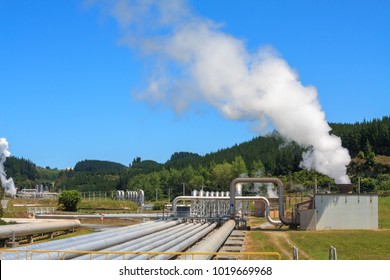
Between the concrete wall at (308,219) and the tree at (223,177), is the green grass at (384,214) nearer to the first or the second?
the concrete wall at (308,219)

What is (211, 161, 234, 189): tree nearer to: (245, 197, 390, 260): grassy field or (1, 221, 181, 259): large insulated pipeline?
(245, 197, 390, 260): grassy field

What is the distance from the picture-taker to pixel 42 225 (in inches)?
1752

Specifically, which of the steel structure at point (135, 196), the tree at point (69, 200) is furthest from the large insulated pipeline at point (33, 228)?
the steel structure at point (135, 196)

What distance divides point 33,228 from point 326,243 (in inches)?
855

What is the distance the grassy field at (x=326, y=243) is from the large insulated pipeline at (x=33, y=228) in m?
16.0

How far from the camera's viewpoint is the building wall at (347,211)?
5144 cm

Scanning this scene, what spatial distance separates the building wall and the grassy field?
166 centimetres

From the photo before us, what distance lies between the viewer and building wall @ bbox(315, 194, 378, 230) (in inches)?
2025

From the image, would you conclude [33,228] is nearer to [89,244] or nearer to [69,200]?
[89,244]
